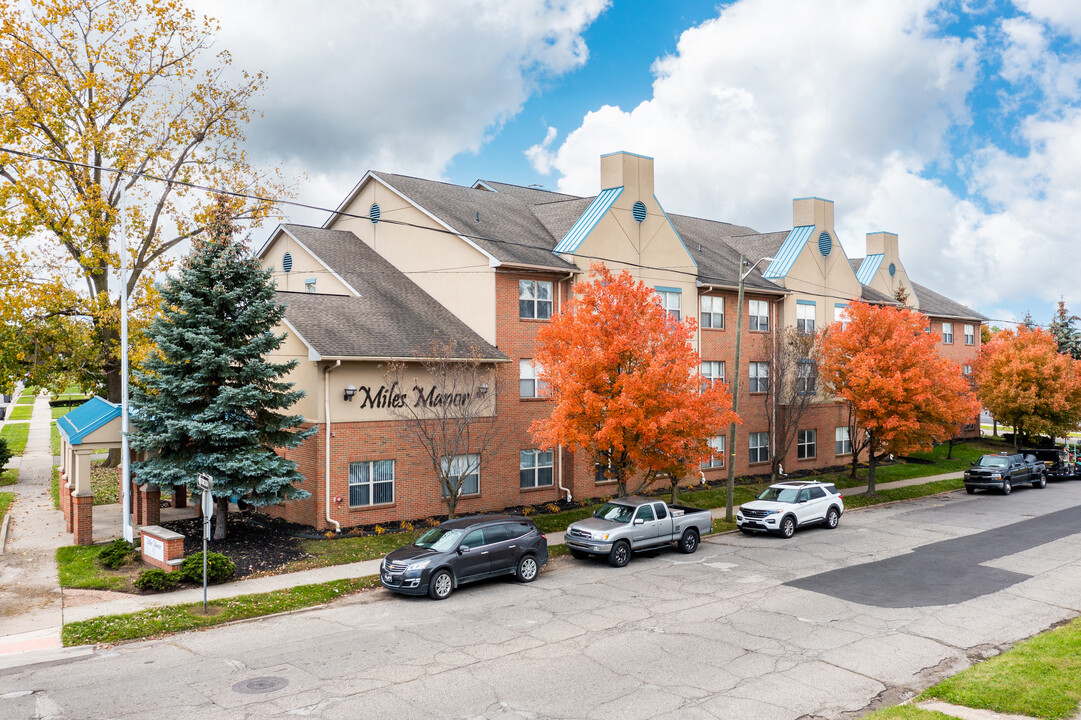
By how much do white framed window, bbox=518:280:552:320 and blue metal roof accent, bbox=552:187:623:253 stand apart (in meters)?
1.81

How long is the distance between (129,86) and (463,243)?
50.1 ft

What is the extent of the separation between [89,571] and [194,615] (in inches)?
192

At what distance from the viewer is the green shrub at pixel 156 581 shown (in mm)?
16391

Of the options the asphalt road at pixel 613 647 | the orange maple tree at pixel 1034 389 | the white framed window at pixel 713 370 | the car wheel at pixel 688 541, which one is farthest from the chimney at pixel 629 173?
the orange maple tree at pixel 1034 389

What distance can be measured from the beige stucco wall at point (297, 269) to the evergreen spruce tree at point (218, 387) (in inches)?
290

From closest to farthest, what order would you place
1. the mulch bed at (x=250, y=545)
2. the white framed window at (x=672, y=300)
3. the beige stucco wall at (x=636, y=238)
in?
the mulch bed at (x=250, y=545), the beige stucco wall at (x=636, y=238), the white framed window at (x=672, y=300)

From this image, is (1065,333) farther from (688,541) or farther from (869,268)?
(688,541)

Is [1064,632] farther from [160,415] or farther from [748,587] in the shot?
[160,415]

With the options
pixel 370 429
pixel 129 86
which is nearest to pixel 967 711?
pixel 370 429

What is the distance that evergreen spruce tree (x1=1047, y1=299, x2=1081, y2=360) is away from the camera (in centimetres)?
6084

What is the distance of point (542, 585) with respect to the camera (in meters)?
17.9

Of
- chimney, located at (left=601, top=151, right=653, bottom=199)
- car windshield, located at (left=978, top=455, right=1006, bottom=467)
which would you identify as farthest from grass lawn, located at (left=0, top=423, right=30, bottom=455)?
car windshield, located at (left=978, top=455, right=1006, bottom=467)

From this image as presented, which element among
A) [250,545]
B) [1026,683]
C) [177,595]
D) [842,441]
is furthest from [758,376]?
[177,595]

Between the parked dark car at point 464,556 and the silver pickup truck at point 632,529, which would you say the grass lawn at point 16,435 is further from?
the silver pickup truck at point 632,529
